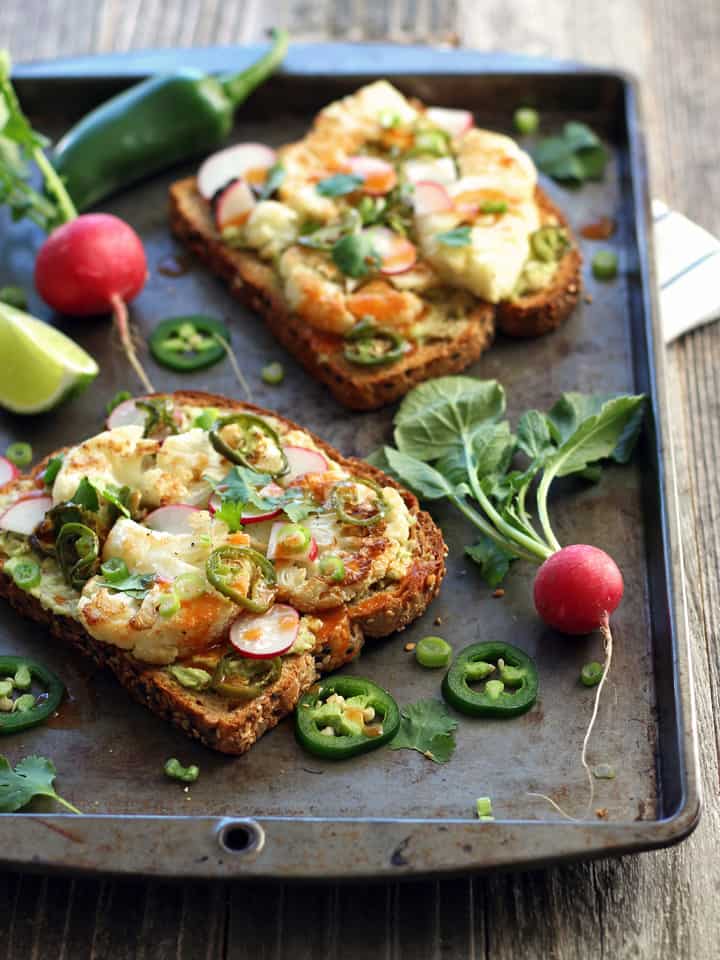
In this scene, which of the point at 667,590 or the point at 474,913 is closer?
the point at 474,913

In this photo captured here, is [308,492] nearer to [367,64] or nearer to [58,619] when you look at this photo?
[58,619]

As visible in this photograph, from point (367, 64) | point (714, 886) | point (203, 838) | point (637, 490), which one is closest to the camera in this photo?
point (203, 838)

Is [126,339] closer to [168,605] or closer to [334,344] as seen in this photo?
[334,344]

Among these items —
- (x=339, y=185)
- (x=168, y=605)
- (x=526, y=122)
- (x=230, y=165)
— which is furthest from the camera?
(x=526, y=122)

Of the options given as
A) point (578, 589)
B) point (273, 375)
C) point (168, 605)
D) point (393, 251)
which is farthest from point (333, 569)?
point (393, 251)

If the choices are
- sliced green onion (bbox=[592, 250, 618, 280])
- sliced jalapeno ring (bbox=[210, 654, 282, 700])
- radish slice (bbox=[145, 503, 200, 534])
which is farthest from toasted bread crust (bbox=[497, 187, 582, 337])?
sliced jalapeno ring (bbox=[210, 654, 282, 700])

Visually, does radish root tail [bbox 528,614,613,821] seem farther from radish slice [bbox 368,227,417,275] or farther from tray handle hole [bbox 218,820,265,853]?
radish slice [bbox 368,227,417,275]

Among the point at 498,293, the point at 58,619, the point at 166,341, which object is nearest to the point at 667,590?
the point at 498,293

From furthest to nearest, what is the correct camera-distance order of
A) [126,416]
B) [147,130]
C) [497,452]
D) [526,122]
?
[526,122] < [147,130] < [126,416] < [497,452]
